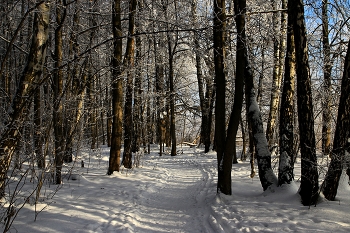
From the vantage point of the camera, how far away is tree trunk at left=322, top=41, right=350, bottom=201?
506cm

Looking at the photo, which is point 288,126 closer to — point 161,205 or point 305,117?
point 305,117

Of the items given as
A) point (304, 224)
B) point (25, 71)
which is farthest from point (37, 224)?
point (304, 224)

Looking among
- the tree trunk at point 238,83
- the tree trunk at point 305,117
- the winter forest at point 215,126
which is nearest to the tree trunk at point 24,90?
the winter forest at point 215,126

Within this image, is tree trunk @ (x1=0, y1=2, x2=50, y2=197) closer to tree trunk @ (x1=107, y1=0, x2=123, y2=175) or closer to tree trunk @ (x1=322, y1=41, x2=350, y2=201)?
tree trunk @ (x1=107, y1=0, x2=123, y2=175)

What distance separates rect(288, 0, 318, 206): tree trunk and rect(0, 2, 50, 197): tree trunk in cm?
451

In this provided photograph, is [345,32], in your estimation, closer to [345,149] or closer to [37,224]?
[345,149]

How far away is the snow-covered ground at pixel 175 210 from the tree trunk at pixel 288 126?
1.02 ft

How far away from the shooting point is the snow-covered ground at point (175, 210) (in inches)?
178

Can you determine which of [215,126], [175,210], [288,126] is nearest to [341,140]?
[288,126]

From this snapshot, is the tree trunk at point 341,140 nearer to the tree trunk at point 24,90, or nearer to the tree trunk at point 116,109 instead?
the tree trunk at point 24,90

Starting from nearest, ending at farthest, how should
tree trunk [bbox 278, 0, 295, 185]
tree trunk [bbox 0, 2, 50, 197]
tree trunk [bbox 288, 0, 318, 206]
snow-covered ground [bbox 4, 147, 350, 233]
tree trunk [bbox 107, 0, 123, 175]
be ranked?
tree trunk [bbox 0, 2, 50, 197] → snow-covered ground [bbox 4, 147, 350, 233] → tree trunk [bbox 288, 0, 318, 206] → tree trunk [bbox 278, 0, 295, 185] → tree trunk [bbox 107, 0, 123, 175]

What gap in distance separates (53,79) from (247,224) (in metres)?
6.05

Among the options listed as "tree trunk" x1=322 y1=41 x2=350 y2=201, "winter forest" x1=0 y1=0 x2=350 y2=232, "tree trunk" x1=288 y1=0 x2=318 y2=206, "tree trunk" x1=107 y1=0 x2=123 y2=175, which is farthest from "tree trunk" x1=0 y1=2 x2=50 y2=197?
"tree trunk" x1=322 y1=41 x2=350 y2=201

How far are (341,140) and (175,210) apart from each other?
3602 millimetres
